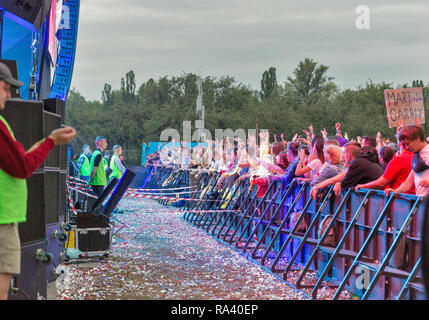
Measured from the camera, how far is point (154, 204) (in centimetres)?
2611

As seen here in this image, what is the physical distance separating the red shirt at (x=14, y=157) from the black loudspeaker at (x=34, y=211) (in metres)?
0.98

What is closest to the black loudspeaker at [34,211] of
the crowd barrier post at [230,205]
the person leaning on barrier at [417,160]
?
the person leaning on barrier at [417,160]

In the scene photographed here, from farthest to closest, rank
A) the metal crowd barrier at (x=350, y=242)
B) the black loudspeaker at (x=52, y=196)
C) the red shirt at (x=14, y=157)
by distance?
the black loudspeaker at (x=52, y=196), the metal crowd barrier at (x=350, y=242), the red shirt at (x=14, y=157)

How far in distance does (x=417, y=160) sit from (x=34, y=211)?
4065mm

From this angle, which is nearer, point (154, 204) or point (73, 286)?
point (73, 286)

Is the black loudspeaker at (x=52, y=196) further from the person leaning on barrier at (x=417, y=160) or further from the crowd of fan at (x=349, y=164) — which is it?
the person leaning on barrier at (x=417, y=160)

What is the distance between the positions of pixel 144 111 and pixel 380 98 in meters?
28.9

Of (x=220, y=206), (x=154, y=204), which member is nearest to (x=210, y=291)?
(x=220, y=206)

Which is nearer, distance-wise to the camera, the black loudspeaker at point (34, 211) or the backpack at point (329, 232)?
the black loudspeaker at point (34, 211)

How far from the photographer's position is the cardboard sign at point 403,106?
12.7 meters

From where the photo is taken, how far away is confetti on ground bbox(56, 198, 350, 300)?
26.6ft
